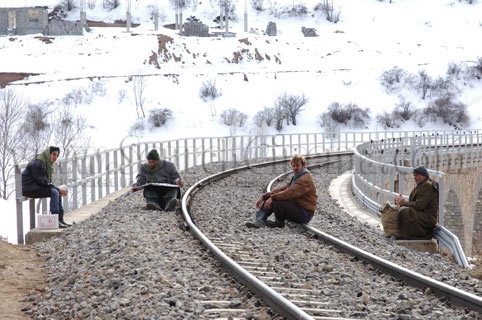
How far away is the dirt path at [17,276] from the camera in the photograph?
28.2 ft

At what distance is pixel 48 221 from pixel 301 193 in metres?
3.92

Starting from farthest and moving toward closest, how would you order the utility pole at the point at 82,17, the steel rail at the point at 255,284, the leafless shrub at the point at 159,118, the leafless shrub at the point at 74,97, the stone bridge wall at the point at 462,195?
the utility pole at the point at 82,17, the leafless shrub at the point at 74,97, the leafless shrub at the point at 159,118, the stone bridge wall at the point at 462,195, the steel rail at the point at 255,284

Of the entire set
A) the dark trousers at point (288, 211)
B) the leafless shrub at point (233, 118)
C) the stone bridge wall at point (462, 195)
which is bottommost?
the stone bridge wall at point (462, 195)

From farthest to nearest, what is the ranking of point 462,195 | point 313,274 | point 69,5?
point 69,5 < point 462,195 < point 313,274

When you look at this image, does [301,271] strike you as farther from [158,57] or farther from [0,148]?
[158,57]

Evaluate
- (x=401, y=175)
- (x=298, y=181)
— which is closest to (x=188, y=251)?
(x=298, y=181)

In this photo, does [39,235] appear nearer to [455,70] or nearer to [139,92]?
[139,92]

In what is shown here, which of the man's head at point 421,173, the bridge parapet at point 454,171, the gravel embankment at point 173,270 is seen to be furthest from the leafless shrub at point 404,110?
the man's head at point 421,173

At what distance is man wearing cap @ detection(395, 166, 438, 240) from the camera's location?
42.2 feet

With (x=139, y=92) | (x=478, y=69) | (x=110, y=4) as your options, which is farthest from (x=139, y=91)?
(x=110, y=4)

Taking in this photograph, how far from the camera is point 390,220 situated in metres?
13.4

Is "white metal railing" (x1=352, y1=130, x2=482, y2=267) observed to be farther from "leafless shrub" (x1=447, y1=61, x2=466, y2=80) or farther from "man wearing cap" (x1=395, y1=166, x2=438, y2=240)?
"leafless shrub" (x1=447, y1=61, x2=466, y2=80)

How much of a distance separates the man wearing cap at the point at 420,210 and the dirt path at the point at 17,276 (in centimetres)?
519

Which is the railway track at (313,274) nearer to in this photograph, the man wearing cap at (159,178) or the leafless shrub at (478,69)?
the man wearing cap at (159,178)
